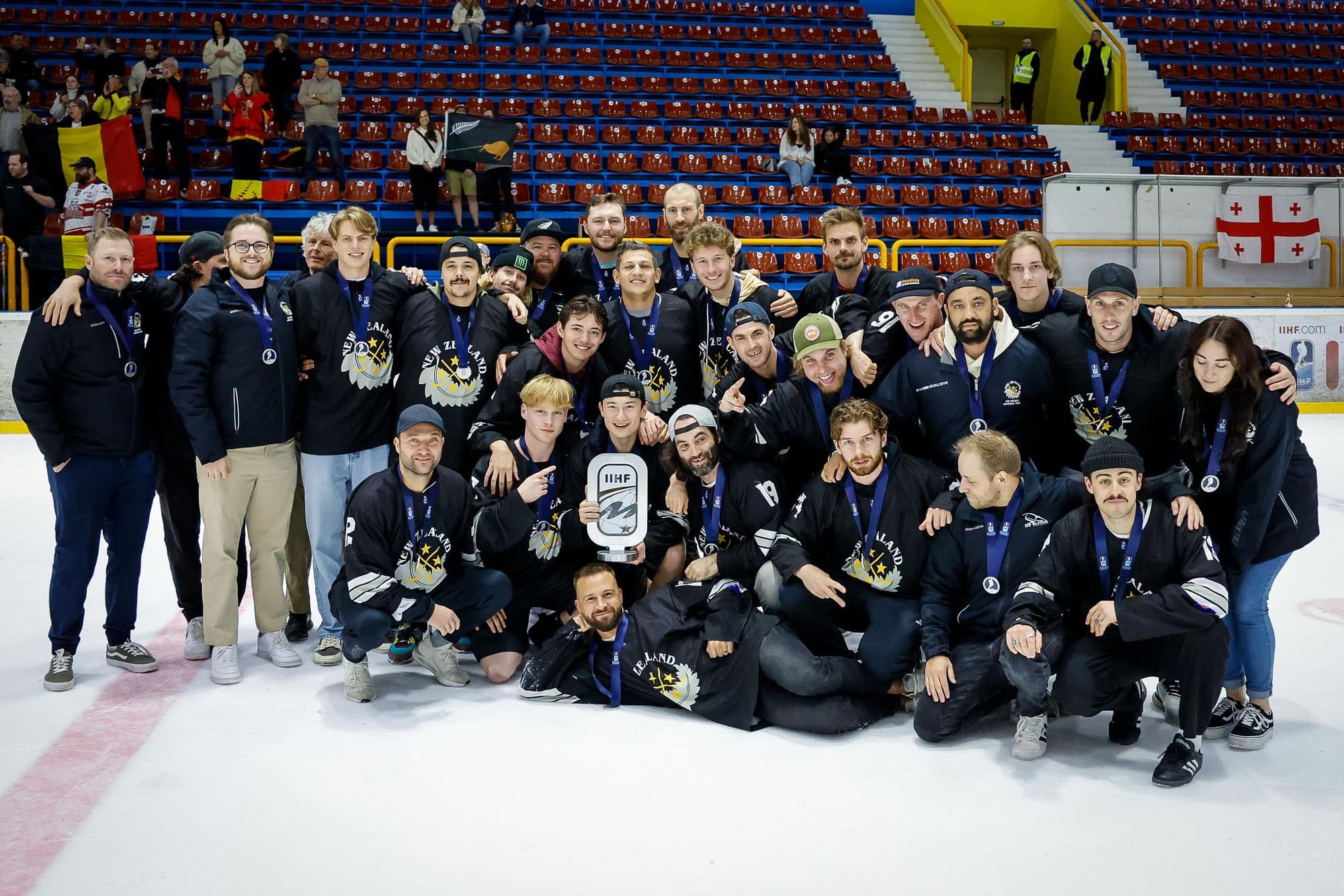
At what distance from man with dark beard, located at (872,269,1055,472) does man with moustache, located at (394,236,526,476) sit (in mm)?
1986

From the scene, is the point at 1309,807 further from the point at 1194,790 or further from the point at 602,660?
the point at 602,660

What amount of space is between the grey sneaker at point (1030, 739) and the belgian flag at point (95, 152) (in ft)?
42.5

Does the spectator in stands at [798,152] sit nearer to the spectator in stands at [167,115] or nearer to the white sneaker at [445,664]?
the spectator in stands at [167,115]

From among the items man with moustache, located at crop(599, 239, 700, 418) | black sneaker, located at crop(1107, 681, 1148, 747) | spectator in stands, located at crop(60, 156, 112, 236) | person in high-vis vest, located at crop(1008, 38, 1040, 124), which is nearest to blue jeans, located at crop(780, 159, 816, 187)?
person in high-vis vest, located at crop(1008, 38, 1040, 124)

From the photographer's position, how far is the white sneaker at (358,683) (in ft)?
Answer: 14.6

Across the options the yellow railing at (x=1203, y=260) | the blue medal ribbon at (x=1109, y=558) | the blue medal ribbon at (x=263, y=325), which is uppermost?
the yellow railing at (x=1203, y=260)

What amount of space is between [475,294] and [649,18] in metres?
14.9

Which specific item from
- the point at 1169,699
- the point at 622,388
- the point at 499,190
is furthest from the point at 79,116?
the point at 1169,699

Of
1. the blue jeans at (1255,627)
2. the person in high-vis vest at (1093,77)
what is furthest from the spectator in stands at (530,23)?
the blue jeans at (1255,627)

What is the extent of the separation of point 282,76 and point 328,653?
11.7m

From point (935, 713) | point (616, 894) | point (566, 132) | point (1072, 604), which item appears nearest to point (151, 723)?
point (616, 894)

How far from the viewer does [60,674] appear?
4.60m

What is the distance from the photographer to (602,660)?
4352 mm

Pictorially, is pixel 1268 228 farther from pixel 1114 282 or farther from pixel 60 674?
pixel 60 674
